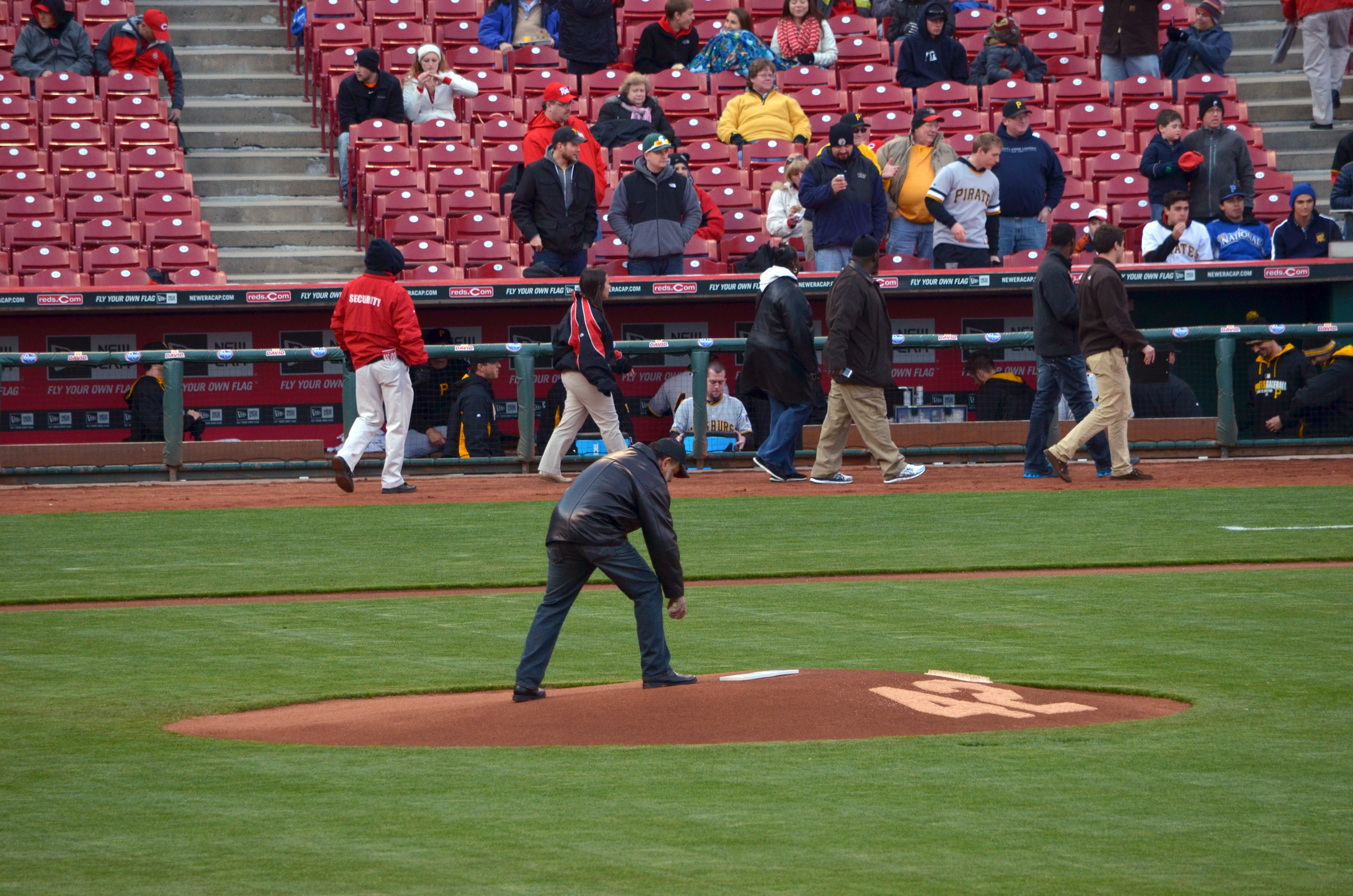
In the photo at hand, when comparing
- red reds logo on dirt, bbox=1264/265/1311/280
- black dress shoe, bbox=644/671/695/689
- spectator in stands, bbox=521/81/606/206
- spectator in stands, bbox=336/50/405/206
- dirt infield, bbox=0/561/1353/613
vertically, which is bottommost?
dirt infield, bbox=0/561/1353/613

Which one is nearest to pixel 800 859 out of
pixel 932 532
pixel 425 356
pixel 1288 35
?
pixel 932 532

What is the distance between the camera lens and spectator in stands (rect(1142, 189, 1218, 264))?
57.0 ft

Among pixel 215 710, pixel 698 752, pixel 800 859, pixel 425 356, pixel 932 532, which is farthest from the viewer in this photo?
pixel 425 356

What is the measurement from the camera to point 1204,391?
1631cm

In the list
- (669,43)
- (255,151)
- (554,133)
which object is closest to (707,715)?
(554,133)

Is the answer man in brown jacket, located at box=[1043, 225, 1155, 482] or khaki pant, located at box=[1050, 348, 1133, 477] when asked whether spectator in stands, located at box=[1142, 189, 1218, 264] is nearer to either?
man in brown jacket, located at box=[1043, 225, 1155, 482]

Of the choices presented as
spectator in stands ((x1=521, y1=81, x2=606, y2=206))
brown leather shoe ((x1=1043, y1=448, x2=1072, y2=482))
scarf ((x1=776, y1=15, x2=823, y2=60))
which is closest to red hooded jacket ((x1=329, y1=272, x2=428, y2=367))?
spectator in stands ((x1=521, y1=81, x2=606, y2=206))

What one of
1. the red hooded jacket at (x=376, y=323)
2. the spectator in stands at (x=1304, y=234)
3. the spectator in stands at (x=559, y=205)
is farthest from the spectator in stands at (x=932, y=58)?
the red hooded jacket at (x=376, y=323)

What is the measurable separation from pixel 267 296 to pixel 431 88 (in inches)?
184

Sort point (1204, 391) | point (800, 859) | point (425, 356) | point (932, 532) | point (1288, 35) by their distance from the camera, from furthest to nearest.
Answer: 1. point (1288, 35)
2. point (1204, 391)
3. point (425, 356)
4. point (932, 532)
5. point (800, 859)

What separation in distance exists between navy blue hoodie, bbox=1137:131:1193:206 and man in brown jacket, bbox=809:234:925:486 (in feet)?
17.4

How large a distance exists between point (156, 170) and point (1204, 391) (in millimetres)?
12057

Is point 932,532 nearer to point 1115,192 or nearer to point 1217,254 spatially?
point 1217,254

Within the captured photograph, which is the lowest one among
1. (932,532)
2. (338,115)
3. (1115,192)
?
(932,532)
